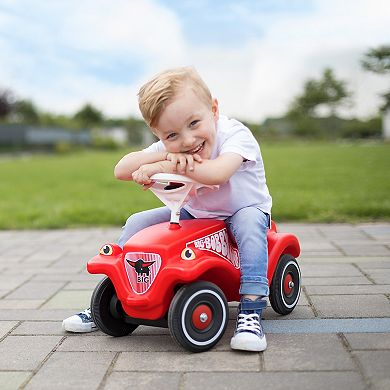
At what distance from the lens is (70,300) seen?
10.8ft

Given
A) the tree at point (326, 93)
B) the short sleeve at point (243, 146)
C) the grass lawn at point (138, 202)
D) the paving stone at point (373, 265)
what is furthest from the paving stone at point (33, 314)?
the tree at point (326, 93)

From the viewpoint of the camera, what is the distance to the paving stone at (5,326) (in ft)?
9.04

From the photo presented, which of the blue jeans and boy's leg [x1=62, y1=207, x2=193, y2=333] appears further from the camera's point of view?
boy's leg [x1=62, y1=207, x2=193, y2=333]

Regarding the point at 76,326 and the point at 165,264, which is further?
the point at 76,326

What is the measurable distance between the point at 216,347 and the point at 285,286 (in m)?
0.56

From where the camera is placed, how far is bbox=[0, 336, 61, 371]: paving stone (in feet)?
7.60

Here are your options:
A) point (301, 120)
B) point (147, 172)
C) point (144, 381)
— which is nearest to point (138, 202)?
point (147, 172)

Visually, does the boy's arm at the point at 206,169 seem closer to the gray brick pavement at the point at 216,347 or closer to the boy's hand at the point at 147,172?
the boy's hand at the point at 147,172

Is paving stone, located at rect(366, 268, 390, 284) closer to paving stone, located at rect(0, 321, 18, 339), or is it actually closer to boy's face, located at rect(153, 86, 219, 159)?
boy's face, located at rect(153, 86, 219, 159)

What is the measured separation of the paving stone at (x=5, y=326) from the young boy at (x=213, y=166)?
0.94 feet

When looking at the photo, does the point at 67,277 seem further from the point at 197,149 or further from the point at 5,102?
the point at 5,102

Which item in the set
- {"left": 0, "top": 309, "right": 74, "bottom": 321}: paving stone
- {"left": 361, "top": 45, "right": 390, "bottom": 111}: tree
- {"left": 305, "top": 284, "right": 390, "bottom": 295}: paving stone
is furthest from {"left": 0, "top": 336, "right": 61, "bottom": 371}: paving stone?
{"left": 361, "top": 45, "right": 390, "bottom": 111}: tree

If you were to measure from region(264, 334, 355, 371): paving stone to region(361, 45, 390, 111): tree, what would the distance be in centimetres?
502

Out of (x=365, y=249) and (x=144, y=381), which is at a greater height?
(x=144, y=381)
